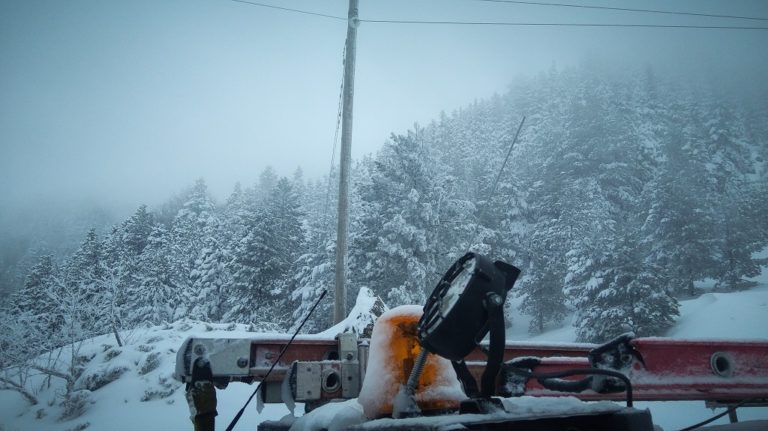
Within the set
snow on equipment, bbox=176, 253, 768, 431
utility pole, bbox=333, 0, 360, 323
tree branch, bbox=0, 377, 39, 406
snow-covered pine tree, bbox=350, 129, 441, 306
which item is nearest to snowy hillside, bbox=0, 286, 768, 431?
tree branch, bbox=0, 377, 39, 406

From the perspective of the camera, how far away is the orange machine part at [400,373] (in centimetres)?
210

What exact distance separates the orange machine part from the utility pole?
6.15m

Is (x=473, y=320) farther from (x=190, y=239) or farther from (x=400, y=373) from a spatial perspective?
(x=190, y=239)

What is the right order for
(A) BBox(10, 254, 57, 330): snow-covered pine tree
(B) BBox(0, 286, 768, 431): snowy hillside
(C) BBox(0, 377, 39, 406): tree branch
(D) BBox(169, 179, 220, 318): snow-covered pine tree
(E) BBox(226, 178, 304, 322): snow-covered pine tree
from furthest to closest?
(A) BBox(10, 254, 57, 330): snow-covered pine tree < (D) BBox(169, 179, 220, 318): snow-covered pine tree < (E) BBox(226, 178, 304, 322): snow-covered pine tree < (C) BBox(0, 377, 39, 406): tree branch < (B) BBox(0, 286, 768, 431): snowy hillside

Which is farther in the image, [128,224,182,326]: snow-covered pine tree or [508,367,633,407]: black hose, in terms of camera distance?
[128,224,182,326]: snow-covered pine tree

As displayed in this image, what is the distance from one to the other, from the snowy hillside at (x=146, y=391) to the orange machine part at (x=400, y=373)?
5.83m

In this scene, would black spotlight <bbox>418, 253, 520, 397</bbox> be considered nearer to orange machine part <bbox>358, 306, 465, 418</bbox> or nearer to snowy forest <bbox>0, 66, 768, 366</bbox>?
orange machine part <bbox>358, 306, 465, 418</bbox>

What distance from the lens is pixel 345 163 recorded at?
9.38 meters

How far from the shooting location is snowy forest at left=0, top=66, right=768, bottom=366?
1894cm

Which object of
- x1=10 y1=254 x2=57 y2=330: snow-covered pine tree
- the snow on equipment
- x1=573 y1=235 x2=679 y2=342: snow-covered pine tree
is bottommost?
x1=10 y1=254 x2=57 y2=330: snow-covered pine tree

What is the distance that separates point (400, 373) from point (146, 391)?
1163 cm

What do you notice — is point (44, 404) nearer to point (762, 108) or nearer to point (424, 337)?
point (424, 337)

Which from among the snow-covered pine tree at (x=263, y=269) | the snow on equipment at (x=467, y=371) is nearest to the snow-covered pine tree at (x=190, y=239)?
the snow-covered pine tree at (x=263, y=269)

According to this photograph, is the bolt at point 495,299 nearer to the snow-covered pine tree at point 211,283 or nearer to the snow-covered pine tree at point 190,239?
the snow-covered pine tree at point 211,283
